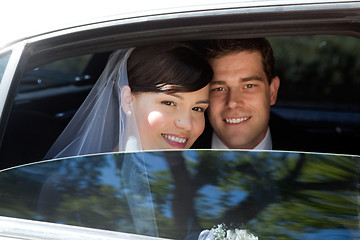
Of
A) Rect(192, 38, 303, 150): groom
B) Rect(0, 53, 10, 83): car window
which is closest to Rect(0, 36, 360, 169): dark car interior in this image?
Rect(192, 38, 303, 150): groom

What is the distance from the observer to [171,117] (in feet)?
6.74

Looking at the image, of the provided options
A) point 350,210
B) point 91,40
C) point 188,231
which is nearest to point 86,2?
point 91,40

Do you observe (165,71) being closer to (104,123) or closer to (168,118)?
(168,118)

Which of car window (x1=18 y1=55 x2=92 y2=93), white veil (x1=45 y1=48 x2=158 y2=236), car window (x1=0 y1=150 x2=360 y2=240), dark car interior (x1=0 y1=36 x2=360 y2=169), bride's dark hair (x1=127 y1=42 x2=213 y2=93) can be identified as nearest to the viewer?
car window (x1=0 y1=150 x2=360 y2=240)

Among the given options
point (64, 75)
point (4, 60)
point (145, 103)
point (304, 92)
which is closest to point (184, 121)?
point (145, 103)

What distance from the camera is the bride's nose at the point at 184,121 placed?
6.79ft

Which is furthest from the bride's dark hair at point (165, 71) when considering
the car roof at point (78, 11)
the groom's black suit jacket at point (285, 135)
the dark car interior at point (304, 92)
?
the dark car interior at point (304, 92)

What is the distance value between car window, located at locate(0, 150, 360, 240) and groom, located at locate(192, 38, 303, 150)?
2.15ft

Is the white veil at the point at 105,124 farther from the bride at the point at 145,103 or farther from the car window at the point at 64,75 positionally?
the car window at the point at 64,75

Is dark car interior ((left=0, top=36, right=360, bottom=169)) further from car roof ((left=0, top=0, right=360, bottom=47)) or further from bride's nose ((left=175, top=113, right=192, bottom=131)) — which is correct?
car roof ((left=0, top=0, right=360, bottom=47))

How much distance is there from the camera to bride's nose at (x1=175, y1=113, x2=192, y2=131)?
81.5 inches

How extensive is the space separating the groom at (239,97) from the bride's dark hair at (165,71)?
0.15 m

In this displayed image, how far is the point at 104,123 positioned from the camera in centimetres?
204

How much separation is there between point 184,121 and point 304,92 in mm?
1850
